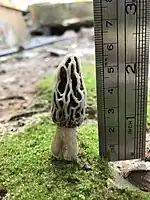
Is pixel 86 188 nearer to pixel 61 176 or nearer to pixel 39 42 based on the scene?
pixel 61 176

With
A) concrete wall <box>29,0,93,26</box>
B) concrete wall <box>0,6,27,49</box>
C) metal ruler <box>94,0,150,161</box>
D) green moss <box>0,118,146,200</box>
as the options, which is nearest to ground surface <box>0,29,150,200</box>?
green moss <box>0,118,146,200</box>

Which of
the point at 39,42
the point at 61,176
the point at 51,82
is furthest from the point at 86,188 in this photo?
the point at 39,42

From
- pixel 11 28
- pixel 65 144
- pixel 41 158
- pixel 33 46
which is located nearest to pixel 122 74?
pixel 65 144

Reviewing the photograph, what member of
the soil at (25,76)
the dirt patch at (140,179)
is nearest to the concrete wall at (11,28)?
the soil at (25,76)

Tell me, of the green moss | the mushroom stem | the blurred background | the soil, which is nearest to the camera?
the green moss

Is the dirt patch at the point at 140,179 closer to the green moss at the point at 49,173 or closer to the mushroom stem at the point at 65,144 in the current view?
the green moss at the point at 49,173

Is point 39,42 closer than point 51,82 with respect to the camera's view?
No

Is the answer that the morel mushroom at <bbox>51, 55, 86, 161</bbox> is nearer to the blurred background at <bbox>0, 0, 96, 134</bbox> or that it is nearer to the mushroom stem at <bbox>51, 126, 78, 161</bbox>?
the mushroom stem at <bbox>51, 126, 78, 161</bbox>
